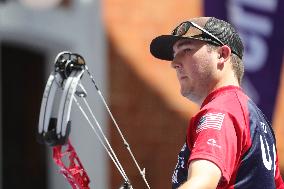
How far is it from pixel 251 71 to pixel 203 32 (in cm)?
589

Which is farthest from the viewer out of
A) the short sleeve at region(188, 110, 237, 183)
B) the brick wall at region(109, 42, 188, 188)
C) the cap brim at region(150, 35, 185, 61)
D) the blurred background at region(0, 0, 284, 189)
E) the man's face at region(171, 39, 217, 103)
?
the brick wall at region(109, 42, 188, 188)

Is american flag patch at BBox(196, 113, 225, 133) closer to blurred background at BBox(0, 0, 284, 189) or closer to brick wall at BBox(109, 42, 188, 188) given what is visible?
blurred background at BBox(0, 0, 284, 189)

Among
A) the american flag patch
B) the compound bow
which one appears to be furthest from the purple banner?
the american flag patch

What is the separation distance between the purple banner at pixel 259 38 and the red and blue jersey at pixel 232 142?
5.77 m

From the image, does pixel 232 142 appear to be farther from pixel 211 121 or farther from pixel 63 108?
pixel 63 108

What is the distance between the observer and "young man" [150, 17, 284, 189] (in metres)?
2.90

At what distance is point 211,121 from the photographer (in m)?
2.96

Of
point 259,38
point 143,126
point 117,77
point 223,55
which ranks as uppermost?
point 259,38

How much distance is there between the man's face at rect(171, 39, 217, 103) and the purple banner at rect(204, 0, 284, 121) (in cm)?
571

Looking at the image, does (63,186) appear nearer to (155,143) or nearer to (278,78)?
(155,143)

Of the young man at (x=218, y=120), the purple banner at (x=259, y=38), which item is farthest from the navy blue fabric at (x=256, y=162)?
the purple banner at (x=259, y=38)

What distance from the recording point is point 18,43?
880cm

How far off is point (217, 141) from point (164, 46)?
611 millimetres

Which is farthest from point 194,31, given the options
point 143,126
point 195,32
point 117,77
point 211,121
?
point 143,126
